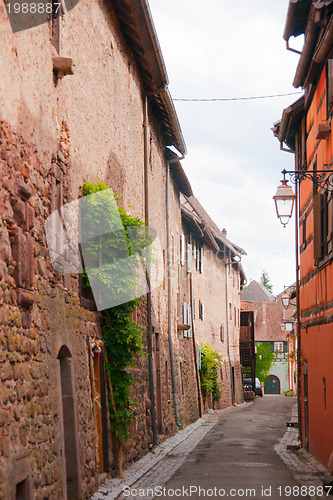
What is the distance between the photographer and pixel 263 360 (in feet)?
186

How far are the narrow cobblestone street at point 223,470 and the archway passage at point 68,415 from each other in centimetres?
78

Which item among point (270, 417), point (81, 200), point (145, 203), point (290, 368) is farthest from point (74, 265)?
point (290, 368)

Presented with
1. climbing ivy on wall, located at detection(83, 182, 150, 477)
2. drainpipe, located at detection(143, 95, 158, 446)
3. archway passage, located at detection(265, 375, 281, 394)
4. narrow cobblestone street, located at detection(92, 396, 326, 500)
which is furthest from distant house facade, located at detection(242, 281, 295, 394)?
climbing ivy on wall, located at detection(83, 182, 150, 477)

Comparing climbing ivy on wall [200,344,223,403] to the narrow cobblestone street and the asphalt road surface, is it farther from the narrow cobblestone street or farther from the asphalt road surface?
the narrow cobblestone street

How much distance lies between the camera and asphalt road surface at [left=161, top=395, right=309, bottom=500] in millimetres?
8844

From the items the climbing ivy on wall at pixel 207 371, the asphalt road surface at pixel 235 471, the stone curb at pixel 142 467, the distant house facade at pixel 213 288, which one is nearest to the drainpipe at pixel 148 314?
the stone curb at pixel 142 467

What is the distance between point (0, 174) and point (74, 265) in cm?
329

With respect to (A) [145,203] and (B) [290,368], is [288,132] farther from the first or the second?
(B) [290,368]

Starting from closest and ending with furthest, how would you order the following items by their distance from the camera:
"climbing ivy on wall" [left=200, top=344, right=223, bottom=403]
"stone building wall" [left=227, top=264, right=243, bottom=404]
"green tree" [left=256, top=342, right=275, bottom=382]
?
1. "climbing ivy on wall" [left=200, top=344, right=223, bottom=403]
2. "stone building wall" [left=227, top=264, right=243, bottom=404]
3. "green tree" [left=256, top=342, right=275, bottom=382]

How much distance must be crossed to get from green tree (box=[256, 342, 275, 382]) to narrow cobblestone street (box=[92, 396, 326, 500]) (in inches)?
1499

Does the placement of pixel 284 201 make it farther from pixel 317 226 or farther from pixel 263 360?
pixel 263 360

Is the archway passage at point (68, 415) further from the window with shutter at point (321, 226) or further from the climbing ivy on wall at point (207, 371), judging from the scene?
the climbing ivy on wall at point (207, 371)

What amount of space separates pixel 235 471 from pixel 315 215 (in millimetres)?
4350

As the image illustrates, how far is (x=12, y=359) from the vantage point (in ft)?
19.4
